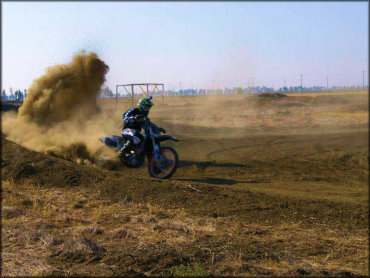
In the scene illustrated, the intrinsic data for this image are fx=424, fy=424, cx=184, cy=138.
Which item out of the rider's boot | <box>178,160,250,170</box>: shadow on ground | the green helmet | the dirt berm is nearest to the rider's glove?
the green helmet

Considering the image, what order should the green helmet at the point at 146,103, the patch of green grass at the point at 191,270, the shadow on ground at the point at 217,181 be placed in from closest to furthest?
the patch of green grass at the point at 191,270
the green helmet at the point at 146,103
the shadow on ground at the point at 217,181

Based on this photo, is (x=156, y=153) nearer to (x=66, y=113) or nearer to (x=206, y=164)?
(x=66, y=113)

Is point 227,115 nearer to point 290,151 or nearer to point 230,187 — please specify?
point 290,151

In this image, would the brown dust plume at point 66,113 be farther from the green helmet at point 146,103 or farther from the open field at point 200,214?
the green helmet at point 146,103

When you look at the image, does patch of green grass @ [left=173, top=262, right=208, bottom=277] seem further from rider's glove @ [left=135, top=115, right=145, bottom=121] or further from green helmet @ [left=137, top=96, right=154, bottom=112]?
rider's glove @ [left=135, top=115, right=145, bottom=121]

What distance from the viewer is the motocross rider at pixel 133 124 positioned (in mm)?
10030

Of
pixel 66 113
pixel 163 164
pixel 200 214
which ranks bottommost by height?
pixel 200 214

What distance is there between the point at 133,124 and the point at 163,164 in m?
1.42

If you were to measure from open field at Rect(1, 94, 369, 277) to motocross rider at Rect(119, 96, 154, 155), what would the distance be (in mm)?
1973

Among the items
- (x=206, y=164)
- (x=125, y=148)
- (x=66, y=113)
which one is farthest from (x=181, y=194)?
(x=66, y=113)

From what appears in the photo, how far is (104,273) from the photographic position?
297 inches

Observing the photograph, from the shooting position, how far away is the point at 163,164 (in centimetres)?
1067

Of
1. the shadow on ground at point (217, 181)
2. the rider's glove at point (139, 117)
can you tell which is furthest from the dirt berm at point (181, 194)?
the rider's glove at point (139, 117)

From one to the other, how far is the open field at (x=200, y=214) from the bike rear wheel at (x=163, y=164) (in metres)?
1.34
